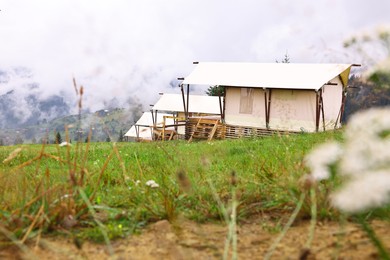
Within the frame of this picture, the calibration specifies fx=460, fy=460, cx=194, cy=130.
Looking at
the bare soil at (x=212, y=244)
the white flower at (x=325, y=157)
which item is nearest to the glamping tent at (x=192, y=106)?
the bare soil at (x=212, y=244)

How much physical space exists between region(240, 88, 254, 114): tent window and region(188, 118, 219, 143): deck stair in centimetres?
208

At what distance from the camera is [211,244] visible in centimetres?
256

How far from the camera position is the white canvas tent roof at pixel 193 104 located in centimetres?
4597

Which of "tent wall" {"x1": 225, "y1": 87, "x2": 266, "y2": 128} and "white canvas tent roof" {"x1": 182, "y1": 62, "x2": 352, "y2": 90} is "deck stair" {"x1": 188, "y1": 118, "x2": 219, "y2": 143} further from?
"white canvas tent roof" {"x1": 182, "y1": 62, "x2": 352, "y2": 90}

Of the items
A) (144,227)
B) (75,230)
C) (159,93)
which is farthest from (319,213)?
(159,93)

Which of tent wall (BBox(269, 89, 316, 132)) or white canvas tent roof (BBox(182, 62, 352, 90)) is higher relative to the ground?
white canvas tent roof (BBox(182, 62, 352, 90))

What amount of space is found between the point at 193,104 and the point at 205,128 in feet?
48.1

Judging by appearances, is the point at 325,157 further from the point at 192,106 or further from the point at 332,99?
the point at 192,106

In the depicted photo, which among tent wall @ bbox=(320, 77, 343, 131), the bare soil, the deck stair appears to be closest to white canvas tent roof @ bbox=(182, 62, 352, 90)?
tent wall @ bbox=(320, 77, 343, 131)

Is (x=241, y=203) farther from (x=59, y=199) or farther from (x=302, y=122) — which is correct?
(x=302, y=122)

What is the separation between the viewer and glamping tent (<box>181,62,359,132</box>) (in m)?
29.2

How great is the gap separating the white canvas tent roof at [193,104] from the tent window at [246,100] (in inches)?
511

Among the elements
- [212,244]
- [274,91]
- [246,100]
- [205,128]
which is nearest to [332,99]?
[274,91]

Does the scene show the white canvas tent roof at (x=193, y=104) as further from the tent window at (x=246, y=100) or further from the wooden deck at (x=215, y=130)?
the tent window at (x=246, y=100)
